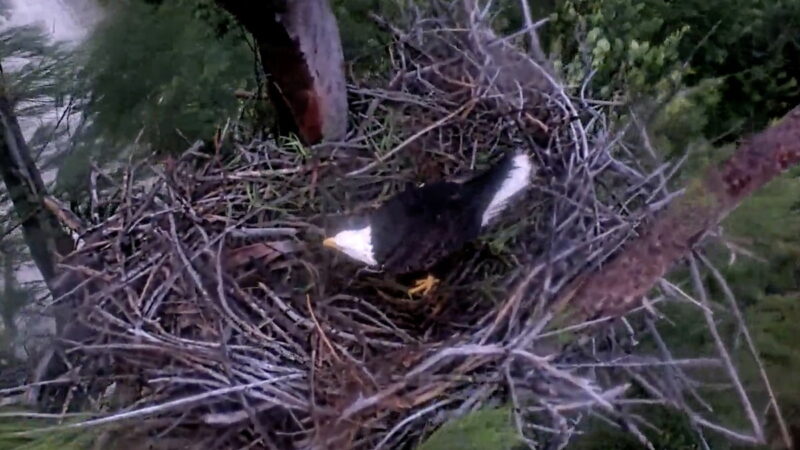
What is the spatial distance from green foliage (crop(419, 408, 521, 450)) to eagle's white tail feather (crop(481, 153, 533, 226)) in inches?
18.4

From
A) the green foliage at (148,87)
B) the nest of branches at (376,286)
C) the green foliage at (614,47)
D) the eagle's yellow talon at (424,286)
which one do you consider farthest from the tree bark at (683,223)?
the green foliage at (148,87)

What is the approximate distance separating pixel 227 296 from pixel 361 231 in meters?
0.22

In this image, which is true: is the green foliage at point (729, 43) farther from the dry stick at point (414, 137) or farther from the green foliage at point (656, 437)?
the green foliage at point (656, 437)

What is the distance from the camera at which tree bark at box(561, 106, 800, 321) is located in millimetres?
933

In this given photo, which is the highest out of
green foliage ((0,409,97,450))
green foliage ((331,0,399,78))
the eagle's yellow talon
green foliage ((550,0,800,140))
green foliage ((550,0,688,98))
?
green foliage ((0,409,97,450))

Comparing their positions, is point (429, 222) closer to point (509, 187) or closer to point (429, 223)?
point (429, 223)

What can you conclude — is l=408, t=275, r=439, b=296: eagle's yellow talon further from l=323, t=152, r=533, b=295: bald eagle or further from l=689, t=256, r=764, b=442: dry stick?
l=689, t=256, r=764, b=442: dry stick

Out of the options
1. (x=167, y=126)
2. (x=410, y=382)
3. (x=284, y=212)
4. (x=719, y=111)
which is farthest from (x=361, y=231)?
(x=719, y=111)

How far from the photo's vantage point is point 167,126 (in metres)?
1.51

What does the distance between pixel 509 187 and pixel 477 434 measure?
0.53 metres

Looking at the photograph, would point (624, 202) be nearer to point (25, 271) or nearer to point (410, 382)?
point (410, 382)

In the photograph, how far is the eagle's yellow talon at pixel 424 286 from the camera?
3.98 feet

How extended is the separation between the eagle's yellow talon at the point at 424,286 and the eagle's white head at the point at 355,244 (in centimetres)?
6

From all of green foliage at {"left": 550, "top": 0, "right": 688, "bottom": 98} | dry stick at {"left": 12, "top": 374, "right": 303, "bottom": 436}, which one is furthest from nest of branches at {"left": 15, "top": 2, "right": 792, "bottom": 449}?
green foliage at {"left": 550, "top": 0, "right": 688, "bottom": 98}
